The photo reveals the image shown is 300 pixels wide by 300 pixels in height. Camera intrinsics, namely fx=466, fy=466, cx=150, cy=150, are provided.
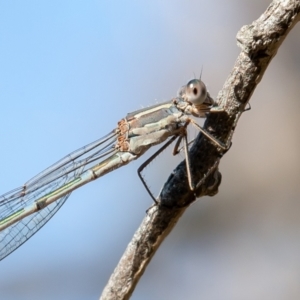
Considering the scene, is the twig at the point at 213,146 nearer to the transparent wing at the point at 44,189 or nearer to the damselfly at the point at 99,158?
the damselfly at the point at 99,158

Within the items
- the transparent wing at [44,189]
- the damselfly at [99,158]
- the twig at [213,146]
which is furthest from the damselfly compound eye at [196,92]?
the transparent wing at [44,189]

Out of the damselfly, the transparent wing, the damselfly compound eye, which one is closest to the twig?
the damselfly

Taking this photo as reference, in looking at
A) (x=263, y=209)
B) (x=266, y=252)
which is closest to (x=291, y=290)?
(x=266, y=252)

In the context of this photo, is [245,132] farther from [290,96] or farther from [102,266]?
[102,266]

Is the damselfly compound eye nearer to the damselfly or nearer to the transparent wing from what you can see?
the damselfly

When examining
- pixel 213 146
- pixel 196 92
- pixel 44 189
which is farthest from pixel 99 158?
pixel 213 146

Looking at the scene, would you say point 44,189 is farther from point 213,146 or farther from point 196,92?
point 213,146

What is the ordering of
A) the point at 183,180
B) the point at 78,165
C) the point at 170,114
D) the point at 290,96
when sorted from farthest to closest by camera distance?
1. the point at 290,96
2. the point at 78,165
3. the point at 170,114
4. the point at 183,180

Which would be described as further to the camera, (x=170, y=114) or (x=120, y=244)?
(x=120, y=244)
